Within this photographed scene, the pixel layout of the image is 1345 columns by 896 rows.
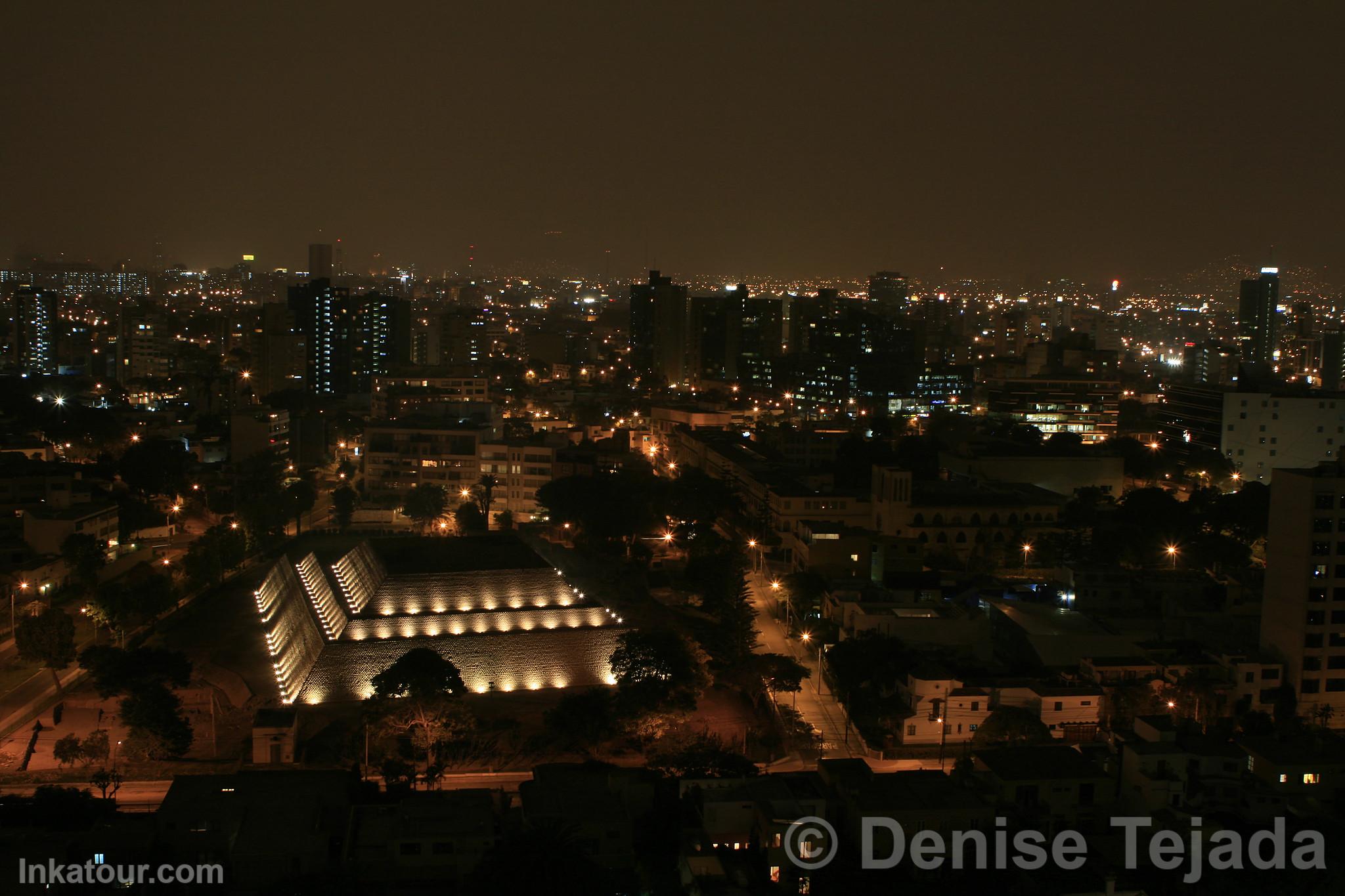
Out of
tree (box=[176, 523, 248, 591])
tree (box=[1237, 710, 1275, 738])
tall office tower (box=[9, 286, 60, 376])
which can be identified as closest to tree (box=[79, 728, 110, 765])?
tree (box=[176, 523, 248, 591])

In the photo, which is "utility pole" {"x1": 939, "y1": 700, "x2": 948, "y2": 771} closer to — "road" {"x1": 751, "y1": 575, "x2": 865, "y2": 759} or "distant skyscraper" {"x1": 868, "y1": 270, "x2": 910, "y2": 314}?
"road" {"x1": 751, "y1": 575, "x2": 865, "y2": 759}

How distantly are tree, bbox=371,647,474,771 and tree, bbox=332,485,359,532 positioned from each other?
27.4 ft

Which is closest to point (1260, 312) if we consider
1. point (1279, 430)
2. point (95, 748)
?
point (1279, 430)

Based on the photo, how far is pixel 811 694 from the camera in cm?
1137

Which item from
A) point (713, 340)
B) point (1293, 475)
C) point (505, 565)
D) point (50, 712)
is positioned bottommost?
point (50, 712)

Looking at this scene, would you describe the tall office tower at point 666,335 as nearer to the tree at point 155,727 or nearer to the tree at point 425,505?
the tree at point 425,505

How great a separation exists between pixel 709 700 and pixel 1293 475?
5203 mm

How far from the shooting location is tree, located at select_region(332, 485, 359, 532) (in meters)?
18.5

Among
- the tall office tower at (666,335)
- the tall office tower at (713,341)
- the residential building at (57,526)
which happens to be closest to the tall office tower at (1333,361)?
the tall office tower at (713,341)

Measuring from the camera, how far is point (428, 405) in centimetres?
2625

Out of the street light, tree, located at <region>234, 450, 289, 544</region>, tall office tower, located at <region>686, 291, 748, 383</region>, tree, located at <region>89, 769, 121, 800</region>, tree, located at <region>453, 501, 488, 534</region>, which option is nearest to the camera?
tree, located at <region>89, 769, 121, 800</region>

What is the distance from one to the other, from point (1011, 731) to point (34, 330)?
1250 inches

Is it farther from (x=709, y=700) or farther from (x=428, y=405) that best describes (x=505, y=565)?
(x=428, y=405)

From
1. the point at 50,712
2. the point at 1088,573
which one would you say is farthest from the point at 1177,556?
the point at 50,712
